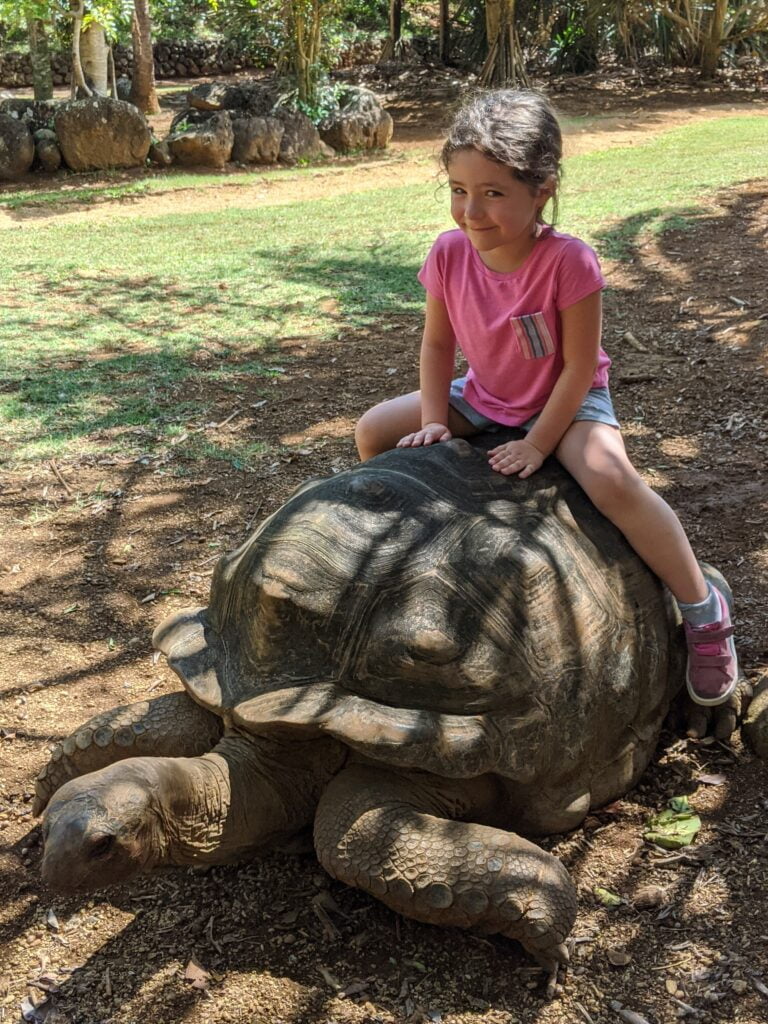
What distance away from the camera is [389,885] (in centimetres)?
218

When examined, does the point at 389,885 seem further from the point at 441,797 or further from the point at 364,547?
the point at 364,547

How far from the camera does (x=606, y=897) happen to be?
7.89 feet

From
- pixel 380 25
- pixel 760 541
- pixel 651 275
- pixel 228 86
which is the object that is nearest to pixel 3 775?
pixel 760 541

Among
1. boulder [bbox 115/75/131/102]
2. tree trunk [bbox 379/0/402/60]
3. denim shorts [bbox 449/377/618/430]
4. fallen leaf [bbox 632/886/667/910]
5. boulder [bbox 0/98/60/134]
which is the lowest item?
fallen leaf [bbox 632/886/667/910]

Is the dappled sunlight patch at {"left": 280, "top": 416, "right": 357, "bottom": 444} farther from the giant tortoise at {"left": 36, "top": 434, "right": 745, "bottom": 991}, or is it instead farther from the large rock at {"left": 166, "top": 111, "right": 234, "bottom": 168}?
the large rock at {"left": 166, "top": 111, "right": 234, "bottom": 168}

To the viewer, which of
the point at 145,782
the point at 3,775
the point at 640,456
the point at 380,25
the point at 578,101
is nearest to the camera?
the point at 145,782

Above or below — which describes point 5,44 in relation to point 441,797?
above

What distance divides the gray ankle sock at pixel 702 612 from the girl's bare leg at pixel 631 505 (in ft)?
0.06

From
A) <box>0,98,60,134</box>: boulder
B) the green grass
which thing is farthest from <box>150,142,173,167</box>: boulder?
the green grass

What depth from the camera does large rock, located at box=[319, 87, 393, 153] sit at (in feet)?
49.6

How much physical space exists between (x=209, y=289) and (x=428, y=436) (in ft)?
18.5

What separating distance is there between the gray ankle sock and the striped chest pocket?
31.1 inches

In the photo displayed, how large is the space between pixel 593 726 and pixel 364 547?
71 centimetres

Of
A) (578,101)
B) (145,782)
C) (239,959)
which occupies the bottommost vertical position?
(239,959)
